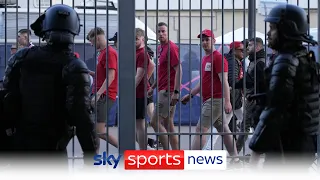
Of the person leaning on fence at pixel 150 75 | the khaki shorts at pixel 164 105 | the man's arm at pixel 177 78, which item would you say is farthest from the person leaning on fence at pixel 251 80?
the person leaning on fence at pixel 150 75

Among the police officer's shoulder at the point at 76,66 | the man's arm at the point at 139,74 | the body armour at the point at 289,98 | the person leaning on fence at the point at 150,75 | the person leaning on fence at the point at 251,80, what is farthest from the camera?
the person leaning on fence at the point at 150,75

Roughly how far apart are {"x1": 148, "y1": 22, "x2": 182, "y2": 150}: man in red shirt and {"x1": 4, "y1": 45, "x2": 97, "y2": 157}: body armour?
2289mm

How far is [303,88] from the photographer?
5.43 metres

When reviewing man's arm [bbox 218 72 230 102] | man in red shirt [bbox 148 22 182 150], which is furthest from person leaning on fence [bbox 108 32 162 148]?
man's arm [bbox 218 72 230 102]

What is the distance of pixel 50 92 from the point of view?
5.52 metres

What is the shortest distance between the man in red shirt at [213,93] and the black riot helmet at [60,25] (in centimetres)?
257

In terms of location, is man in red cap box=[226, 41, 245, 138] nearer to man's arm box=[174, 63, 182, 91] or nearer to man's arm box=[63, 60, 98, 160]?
man's arm box=[174, 63, 182, 91]

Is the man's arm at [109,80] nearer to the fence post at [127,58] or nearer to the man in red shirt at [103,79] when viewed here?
the man in red shirt at [103,79]

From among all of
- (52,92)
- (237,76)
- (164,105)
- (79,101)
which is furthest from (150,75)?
(79,101)

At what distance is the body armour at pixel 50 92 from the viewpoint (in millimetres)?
5441

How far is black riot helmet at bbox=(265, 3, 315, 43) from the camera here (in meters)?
5.61

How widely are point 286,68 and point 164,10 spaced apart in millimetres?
3923

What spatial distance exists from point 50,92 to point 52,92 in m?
0.01

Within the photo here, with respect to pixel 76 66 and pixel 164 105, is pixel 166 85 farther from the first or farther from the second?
pixel 76 66
